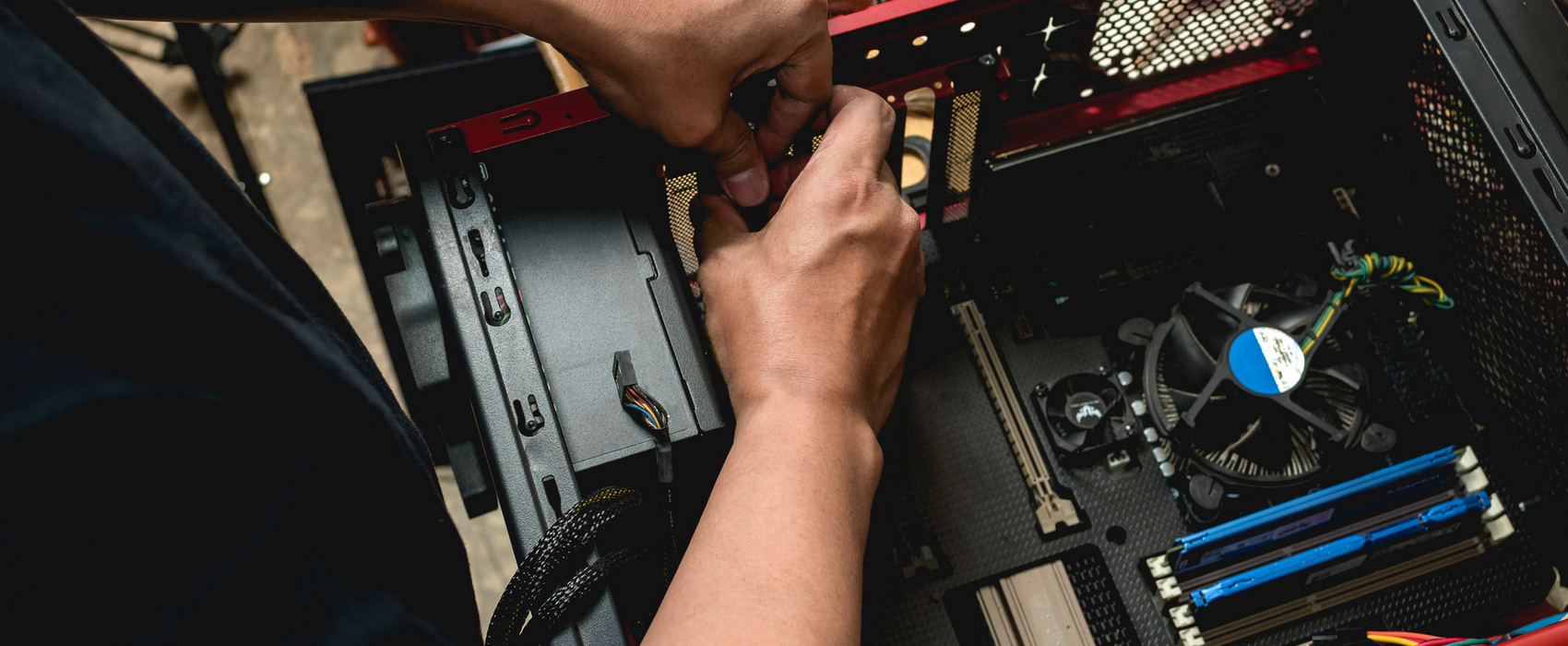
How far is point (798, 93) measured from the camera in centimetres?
77

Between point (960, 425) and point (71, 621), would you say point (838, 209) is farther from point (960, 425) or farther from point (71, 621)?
point (71, 621)

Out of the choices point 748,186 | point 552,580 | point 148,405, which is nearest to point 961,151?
point 748,186

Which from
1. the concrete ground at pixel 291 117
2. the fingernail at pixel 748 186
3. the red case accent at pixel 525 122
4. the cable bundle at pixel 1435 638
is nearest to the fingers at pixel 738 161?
the fingernail at pixel 748 186

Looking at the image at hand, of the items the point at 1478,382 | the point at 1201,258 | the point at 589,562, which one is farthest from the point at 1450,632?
the point at 589,562

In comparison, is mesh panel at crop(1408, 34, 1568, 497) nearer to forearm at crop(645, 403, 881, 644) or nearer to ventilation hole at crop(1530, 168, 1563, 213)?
ventilation hole at crop(1530, 168, 1563, 213)

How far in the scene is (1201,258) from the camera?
3.26ft

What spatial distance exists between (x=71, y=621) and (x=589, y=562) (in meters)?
0.31

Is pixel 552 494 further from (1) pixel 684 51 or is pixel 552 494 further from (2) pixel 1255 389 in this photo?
(2) pixel 1255 389

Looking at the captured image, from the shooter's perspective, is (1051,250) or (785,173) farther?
(1051,250)

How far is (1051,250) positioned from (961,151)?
16 centimetres

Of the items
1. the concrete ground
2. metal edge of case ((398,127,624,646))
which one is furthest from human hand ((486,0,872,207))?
the concrete ground

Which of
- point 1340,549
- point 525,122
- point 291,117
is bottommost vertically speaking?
point 1340,549

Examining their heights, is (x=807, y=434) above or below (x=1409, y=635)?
above

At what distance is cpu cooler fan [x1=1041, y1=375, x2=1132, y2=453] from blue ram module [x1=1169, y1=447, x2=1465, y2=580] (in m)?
0.13
